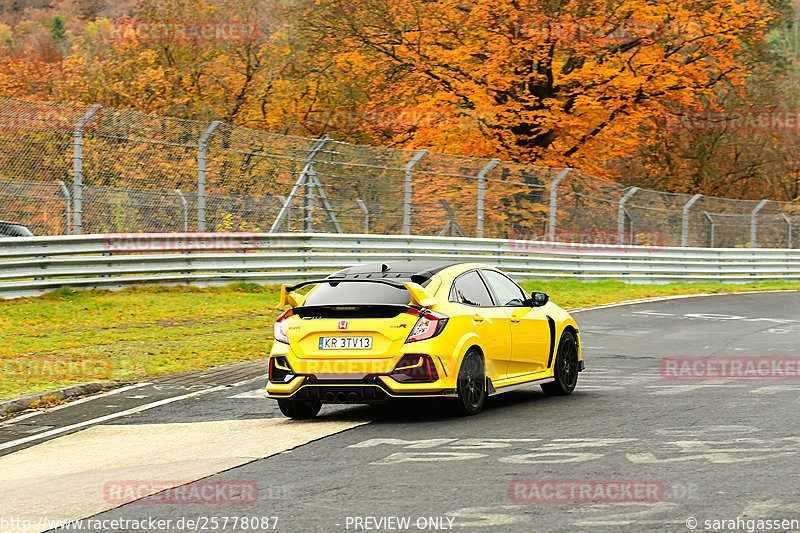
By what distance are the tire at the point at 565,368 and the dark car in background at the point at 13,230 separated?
34.6 feet

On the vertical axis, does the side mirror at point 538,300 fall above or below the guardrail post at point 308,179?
below

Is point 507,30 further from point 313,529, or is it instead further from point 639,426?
point 313,529

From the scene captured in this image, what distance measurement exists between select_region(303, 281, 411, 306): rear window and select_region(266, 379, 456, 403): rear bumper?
0.73 meters

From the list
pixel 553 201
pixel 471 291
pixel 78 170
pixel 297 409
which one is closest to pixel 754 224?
pixel 553 201

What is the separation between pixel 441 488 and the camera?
657 cm

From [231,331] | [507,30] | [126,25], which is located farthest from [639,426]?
[126,25]

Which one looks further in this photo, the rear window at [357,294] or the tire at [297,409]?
the tire at [297,409]

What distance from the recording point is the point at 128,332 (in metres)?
15.4

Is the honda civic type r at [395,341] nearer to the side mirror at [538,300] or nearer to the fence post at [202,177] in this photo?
the side mirror at [538,300]

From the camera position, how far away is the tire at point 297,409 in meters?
9.57

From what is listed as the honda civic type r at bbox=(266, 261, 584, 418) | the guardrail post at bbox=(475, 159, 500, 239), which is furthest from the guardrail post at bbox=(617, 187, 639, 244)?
the honda civic type r at bbox=(266, 261, 584, 418)

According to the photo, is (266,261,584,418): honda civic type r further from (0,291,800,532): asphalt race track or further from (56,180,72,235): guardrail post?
A: (56,180,72,235): guardrail post

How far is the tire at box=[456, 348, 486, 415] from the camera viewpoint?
9234 mm

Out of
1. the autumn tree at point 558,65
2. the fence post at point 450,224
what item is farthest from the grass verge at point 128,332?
the autumn tree at point 558,65
